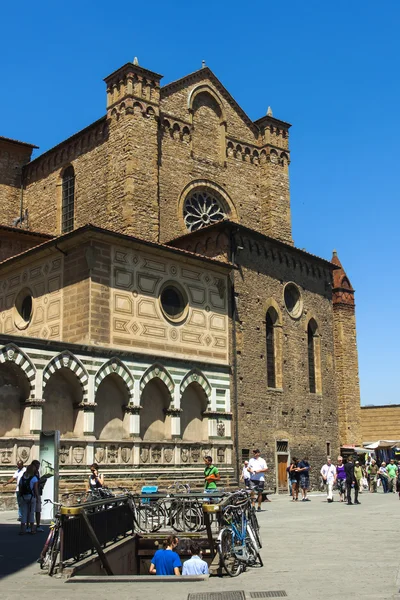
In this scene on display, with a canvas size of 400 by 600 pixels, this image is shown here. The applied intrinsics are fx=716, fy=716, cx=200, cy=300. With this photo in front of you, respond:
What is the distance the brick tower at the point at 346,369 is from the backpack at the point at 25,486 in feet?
81.8

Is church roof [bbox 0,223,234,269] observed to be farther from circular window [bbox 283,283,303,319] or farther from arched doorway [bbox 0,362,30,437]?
circular window [bbox 283,283,303,319]

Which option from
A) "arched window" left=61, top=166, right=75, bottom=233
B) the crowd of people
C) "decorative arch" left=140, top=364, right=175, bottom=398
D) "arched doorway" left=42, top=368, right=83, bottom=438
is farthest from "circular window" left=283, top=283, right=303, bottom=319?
the crowd of people

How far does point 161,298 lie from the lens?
2292 centimetres

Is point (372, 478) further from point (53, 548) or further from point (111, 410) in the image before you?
point (53, 548)

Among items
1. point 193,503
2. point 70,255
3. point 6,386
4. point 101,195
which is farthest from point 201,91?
point 193,503

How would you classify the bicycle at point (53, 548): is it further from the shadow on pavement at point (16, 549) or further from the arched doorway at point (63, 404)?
the arched doorway at point (63, 404)

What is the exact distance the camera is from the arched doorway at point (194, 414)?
23.3 m

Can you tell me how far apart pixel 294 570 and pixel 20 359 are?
11476 mm

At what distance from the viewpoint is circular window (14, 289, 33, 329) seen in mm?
23266

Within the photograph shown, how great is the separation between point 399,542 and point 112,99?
21359 millimetres

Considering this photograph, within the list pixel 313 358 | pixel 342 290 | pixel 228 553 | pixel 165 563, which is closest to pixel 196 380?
pixel 313 358

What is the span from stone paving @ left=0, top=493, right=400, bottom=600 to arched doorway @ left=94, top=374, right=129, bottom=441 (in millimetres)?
5471

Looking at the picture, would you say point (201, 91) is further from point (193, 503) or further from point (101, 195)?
point (193, 503)

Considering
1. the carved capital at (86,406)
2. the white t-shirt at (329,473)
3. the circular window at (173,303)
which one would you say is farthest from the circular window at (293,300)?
the carved capital at (86,406)
